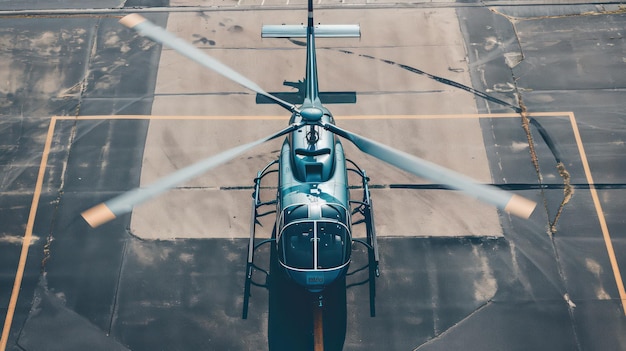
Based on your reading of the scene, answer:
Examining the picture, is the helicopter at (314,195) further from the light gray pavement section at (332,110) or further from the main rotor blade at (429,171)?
the light gray pavement section at (332,110)

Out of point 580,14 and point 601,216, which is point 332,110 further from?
point 580,14

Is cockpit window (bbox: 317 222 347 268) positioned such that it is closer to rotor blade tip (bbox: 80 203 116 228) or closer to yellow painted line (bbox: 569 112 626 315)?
rotor blade tip (bbox: 80 203 116 228)

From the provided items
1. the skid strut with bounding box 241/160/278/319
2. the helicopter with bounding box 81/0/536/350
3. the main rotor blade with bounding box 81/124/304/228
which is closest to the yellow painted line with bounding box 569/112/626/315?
the helicopter with bounding box 81/0/536/350

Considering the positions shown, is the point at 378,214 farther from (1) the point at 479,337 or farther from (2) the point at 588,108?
(2) the point at 588,108

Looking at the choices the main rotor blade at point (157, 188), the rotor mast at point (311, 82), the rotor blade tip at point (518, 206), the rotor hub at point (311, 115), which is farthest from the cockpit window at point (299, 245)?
the rotor blade tip at point (518, 206)

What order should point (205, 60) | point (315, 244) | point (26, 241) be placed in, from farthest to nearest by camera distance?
point (26, 241) < point (205, 60) < point (315, 244)

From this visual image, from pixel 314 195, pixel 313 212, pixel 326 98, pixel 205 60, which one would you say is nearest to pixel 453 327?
pixel 313 212
